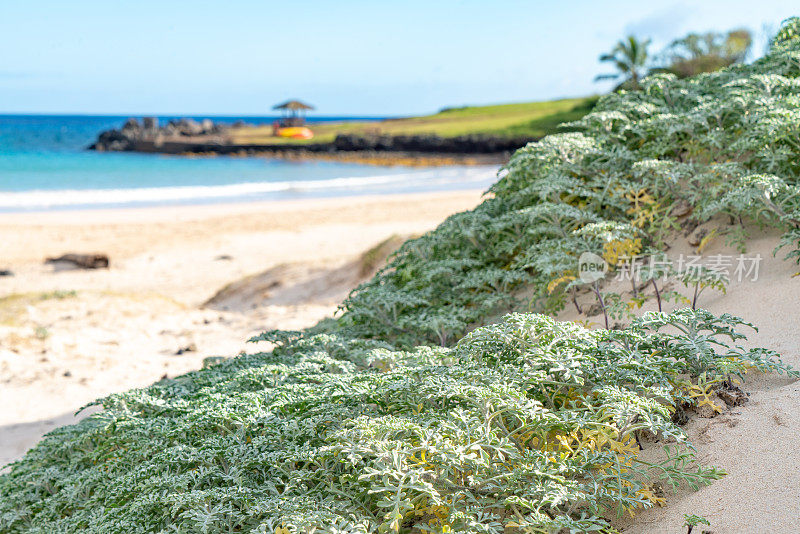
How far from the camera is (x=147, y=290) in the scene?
11.9 m

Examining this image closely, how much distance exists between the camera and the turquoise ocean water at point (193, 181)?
28.7 metres

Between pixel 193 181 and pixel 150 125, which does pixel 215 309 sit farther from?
pixel 150 125

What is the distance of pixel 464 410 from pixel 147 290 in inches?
423

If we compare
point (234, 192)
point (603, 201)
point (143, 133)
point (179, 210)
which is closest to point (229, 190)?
point (234, 192)

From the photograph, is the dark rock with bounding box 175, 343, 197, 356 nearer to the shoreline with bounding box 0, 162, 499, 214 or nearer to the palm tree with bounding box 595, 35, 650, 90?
the shoreline with bounding box 0, 162, 499, 214

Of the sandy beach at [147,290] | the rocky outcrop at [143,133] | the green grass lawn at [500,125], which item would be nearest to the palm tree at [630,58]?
the green grass lawn at [500,125]

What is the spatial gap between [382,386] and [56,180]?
38897 mm

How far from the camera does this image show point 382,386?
9.14ft

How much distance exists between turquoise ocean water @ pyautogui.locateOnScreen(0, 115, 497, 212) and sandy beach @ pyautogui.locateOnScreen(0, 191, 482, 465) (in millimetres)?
5962

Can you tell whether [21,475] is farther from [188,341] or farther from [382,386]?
[188,341]

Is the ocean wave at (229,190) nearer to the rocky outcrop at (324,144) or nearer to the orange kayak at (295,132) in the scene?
the rocky outcrop at (324,144)

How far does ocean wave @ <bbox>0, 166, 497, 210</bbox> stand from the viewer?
90.2 feet

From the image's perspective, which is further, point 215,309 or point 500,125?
point 500,125

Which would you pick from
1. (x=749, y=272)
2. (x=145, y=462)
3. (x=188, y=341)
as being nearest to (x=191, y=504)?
(x=145, y=462)
